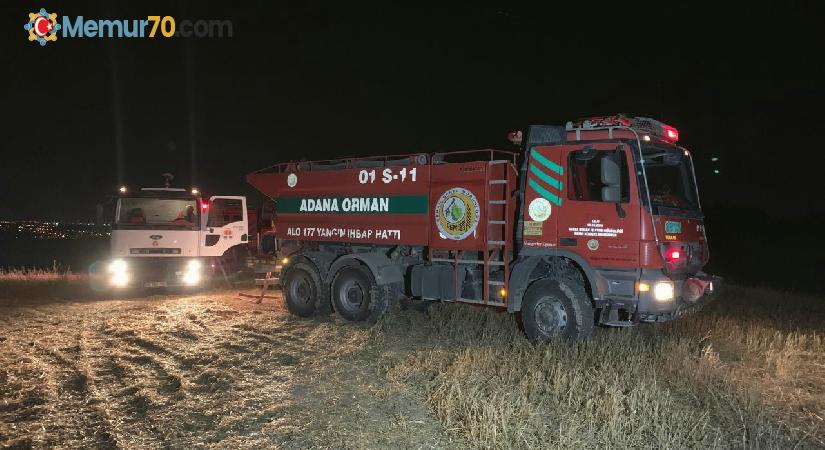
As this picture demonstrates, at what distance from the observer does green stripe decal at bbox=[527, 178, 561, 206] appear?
7.92 m

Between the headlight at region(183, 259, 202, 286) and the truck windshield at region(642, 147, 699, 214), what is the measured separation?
10.5 metres

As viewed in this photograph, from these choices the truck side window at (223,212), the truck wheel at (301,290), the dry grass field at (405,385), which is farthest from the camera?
the truck side window at (223,212)

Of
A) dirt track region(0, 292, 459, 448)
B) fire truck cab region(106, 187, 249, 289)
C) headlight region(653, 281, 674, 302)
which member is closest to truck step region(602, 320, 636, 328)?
headlight region(653, 281, 674, 302)

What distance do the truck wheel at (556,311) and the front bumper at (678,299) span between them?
0.69 metres

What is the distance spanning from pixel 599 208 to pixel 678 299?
4.83 ft

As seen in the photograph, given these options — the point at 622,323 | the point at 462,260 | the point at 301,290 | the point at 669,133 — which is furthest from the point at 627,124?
the point at 301,290

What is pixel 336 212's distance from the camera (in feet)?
35.1

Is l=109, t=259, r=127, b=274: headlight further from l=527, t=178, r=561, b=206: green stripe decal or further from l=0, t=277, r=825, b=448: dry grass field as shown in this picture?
l=527, t=178, r=561, b=206: green stripe decal

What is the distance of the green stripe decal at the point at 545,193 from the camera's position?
792 centimetres

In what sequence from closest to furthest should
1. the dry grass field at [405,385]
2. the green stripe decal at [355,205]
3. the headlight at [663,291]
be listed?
the dry grass field at [405,385]
the headlight at [663,291]
the green stripe decal at [355,205]

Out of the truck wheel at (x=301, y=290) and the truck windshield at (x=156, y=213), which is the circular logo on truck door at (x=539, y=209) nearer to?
the truck wheel at (x=301, y=290)

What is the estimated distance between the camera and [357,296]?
A: 1034cm

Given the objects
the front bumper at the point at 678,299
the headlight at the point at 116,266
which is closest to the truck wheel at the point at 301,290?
the headlight at the point at 116,266

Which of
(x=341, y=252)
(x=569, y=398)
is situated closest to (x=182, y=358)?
(x=341, y=252)
